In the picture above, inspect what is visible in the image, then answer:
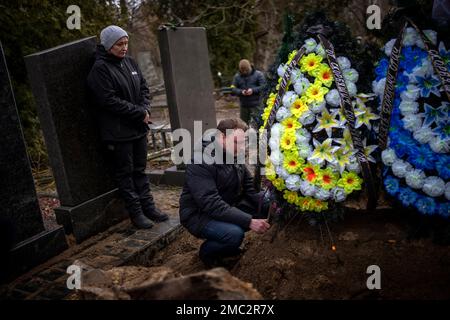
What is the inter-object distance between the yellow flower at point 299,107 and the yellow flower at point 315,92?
4cm

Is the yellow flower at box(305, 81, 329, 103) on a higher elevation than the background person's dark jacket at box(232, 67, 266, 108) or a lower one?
higher

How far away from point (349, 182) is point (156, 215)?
2.46 metres

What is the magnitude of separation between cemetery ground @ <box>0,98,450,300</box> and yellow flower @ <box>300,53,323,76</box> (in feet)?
3.55

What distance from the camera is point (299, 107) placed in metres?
2.93

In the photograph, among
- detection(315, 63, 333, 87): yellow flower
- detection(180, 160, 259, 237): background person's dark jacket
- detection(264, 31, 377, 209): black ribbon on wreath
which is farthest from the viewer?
detection(180, 160, 259, 237): background person's dark jacket

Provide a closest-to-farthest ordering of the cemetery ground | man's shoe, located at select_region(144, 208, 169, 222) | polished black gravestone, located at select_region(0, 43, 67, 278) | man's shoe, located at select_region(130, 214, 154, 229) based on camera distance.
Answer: the cemetery ground
polished black gravestone, located at select_region(0, 43, 67, 278)
man's shoe, located at select_region(130, 214, 154, 229)
man's shoe, located at select_region(144, 208, 169, 222)

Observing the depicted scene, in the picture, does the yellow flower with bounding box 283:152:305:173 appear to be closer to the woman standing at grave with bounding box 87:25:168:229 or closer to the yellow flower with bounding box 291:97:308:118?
the yellow flower with bounding box 291:97:308:118

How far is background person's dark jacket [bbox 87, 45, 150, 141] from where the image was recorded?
395 centimetres

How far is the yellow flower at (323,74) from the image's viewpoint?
2.85 meters

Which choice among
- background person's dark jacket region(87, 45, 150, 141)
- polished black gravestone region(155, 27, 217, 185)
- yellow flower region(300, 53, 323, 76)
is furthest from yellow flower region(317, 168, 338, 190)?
polished black gravestone region(155, 27, 217, 185)

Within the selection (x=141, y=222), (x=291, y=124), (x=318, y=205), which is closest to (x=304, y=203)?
(x=318, y=205)

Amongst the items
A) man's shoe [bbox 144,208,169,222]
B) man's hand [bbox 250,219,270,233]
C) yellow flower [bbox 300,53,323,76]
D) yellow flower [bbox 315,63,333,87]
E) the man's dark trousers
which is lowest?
man's shoe [bbox 144,208,169,222]

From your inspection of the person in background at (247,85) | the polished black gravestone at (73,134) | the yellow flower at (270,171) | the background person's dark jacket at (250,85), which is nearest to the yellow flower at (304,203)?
the yellow flower at (270,171)

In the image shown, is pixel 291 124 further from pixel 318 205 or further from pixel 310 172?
pixel 318 205
